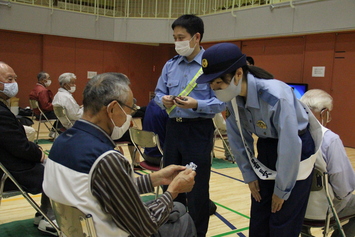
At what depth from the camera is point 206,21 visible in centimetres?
992

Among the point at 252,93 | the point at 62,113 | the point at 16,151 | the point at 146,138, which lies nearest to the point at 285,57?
the point at 62,113

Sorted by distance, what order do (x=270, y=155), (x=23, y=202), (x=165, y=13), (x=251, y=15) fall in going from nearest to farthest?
1. (x=270, y=155)
2. (x=23, y=202)
3. (x=251, y=15)
4. (x=165, y=13)

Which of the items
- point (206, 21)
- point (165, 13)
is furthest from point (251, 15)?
point (165, 13)

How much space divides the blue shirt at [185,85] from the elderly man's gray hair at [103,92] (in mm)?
1016

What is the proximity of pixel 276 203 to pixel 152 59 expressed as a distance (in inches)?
447

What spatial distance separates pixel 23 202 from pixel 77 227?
2.68 meters

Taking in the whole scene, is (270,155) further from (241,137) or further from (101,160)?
(101,160)

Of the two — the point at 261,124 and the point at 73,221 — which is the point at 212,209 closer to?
the point at 261,124

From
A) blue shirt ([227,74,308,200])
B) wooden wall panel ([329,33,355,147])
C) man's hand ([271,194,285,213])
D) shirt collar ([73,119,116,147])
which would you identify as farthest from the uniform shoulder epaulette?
wooden wall panel ([329,33,355,147])

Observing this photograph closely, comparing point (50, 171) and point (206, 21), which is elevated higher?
point (206, 21)

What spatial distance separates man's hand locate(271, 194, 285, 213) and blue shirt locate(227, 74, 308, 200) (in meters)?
0.04

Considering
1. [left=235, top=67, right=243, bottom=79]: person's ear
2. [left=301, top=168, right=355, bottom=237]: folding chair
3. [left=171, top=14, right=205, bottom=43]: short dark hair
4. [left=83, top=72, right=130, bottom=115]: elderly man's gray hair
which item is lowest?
[left=301, top=168, right=355, bottom=237]: folding chair

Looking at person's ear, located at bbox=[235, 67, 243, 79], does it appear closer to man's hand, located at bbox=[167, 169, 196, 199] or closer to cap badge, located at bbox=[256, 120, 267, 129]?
cap badge, located at bbox=[256, 120, 267, 129]

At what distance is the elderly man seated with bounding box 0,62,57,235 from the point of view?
2438mm
